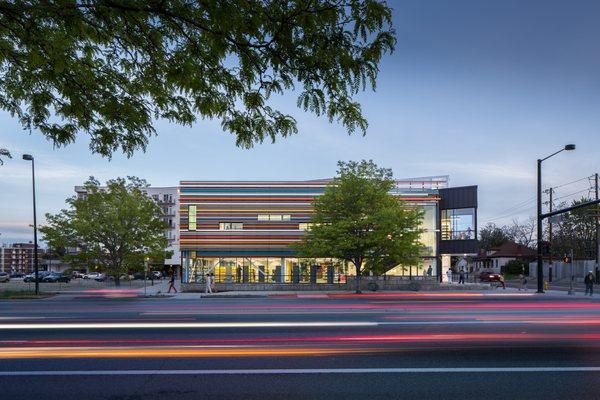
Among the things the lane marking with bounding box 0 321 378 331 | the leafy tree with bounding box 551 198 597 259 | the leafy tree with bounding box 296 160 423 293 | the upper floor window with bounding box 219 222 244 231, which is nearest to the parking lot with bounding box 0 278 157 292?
the upper floor window with bounding box 219 222 244 231

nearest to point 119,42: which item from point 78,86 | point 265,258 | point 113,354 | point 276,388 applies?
point 78,86


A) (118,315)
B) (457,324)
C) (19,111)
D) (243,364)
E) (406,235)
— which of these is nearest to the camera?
(19,111)

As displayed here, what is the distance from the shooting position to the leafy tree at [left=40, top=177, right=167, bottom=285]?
43.5m

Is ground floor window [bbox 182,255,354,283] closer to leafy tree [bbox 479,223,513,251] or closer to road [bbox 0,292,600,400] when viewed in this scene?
road [bbox 0,292,600,400]

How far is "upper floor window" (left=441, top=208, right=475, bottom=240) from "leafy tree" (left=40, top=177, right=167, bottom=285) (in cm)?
2479

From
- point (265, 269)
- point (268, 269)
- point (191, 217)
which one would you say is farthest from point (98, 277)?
point (268, 269)

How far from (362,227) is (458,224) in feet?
57.1

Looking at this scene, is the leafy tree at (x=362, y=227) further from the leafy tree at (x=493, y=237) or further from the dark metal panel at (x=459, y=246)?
the leafy tree at (x=493, y=237)

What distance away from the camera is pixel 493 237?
130 meters

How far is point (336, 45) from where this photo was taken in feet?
19.7

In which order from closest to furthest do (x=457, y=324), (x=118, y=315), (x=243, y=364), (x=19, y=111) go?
(x=19, y=111) → (x=243, y=364) → (x=457, y=324) → (x=118, y=315)

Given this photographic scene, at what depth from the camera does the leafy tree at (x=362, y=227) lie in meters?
37.7

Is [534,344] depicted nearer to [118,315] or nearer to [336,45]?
[336,45]

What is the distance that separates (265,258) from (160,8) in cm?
4172
